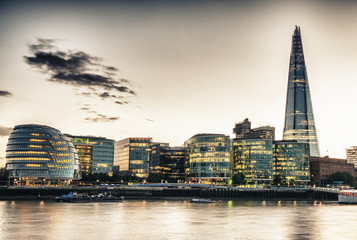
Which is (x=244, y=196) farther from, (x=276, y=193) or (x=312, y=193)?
(x=312, y=193)

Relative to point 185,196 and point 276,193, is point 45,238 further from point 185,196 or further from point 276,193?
point 276,193

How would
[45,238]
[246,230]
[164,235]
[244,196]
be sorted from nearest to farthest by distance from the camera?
[45,238], [164,235], [246,230], [244,196]

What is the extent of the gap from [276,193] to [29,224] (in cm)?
14904

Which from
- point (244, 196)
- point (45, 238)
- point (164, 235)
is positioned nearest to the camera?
point (45, 238)

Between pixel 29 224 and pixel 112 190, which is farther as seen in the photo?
pixel 112 190

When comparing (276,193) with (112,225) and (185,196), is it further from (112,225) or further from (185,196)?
(112,225)

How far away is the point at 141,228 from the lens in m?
70.3

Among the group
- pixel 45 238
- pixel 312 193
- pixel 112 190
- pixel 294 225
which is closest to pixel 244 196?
pixel 312 193

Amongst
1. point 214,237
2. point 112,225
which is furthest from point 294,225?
point 112,225

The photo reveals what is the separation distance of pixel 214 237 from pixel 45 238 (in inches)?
Answer: 983

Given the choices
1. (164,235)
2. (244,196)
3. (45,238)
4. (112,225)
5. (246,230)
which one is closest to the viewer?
(45,238)

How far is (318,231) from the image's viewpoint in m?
68.7

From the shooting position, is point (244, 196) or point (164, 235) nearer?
point (164, 235)

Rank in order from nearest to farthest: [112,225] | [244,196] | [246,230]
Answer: [246,230] → [112,225] → [244,196]
